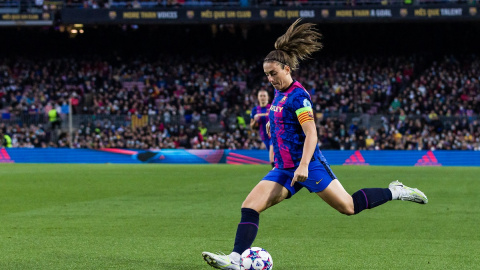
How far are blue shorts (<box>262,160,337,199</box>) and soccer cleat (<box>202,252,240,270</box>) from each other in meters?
0.87

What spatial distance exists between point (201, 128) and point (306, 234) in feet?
81.4

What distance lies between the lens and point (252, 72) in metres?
40.9

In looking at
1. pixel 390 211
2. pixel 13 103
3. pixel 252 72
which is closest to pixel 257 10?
pixel 252 72

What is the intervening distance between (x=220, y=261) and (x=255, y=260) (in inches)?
13.2

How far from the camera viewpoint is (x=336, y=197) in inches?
273

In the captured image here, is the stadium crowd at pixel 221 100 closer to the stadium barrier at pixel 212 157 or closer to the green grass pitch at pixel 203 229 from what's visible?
the stadium barrier at pixel 212 157

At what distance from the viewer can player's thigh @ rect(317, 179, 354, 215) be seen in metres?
6.91

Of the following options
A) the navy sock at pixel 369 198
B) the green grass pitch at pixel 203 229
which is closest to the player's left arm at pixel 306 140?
the navy sock at pixel 369 198

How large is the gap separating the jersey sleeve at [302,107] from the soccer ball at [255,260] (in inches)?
48.8

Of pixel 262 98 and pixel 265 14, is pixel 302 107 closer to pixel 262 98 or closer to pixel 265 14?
pixel 262 98

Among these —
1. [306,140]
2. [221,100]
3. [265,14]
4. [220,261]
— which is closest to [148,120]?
[221,100]

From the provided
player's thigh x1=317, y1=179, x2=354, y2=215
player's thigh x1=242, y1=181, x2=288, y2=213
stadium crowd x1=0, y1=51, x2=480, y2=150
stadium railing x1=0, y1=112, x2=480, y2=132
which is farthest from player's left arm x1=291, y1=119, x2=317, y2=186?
stadium railing x1=0, y1=112, x2=480, y2=132

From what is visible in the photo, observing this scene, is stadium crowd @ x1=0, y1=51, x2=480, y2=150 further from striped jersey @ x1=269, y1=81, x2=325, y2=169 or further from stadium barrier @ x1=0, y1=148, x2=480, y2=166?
striped jersey @ x1=269, y1=81, x2=325, y2=169

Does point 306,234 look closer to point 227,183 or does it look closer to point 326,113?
point 227,183
